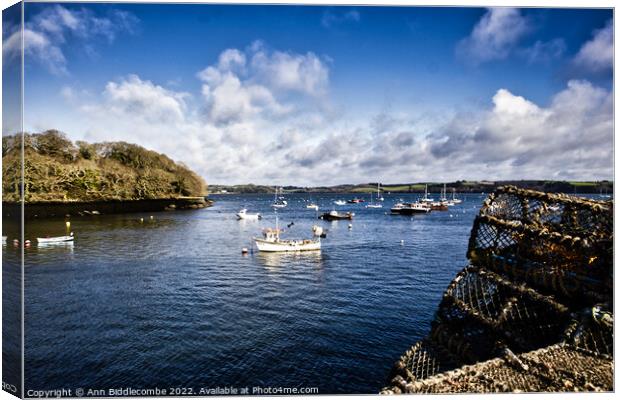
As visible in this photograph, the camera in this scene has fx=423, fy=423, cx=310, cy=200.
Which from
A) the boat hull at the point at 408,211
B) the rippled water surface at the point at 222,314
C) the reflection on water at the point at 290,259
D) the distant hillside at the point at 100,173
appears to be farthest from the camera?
the boat hull at the point at 408,211

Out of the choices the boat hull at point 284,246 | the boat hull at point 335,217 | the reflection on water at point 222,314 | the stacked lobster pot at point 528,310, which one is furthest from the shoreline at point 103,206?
the stacked lobster pot at point 528,310

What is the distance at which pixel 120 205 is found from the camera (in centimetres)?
5806

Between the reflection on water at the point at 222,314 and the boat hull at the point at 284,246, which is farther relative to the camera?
→ the boat hull at the point at 284,246

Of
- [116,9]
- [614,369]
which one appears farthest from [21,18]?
[614,369]

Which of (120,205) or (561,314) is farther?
(120,205)

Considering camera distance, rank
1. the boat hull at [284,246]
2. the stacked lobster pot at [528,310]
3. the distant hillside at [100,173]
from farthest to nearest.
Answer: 1. the distant hillside at [100,173]
2. the boat hull at [284,246]
3. the stacked lobster pot at [528,310]

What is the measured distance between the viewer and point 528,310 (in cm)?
750

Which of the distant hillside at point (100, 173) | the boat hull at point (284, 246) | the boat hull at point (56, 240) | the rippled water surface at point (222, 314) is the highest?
the distant hillside at point (100, 173)

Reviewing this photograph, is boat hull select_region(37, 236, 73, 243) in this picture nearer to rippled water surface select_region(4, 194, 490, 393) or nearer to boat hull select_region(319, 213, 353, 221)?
rippled water surface select_region(4, 194, 490, 393)

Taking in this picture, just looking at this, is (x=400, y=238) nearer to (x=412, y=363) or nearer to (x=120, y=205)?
(x=412, y=363)

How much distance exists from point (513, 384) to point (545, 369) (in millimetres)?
480

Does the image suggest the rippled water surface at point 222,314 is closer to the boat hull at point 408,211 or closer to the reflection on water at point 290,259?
the reflection on water at point 290,259

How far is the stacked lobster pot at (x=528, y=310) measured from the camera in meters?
5.59

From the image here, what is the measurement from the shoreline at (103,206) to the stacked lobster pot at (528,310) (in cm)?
3157
